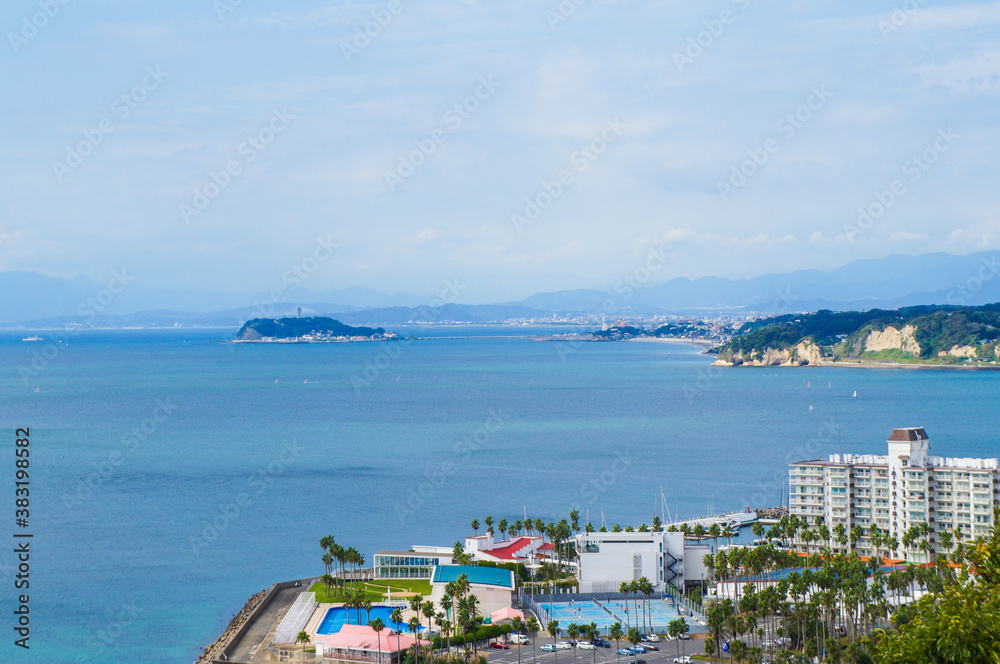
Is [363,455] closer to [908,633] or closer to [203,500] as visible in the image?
[203,500]

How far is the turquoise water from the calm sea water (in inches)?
154

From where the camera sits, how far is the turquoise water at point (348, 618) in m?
26.5

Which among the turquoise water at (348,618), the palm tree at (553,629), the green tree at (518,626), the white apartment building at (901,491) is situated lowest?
the palm tree at (553,629)

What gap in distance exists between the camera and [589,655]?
81.1 ft

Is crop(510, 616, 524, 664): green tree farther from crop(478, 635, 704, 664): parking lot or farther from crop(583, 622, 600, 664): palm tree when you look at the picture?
crop(583, 622, 600, 664): palm tree

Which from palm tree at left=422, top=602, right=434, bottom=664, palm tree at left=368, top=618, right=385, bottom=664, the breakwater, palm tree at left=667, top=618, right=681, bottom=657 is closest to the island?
palm tree at left=667, top=618, right=681, bottom=657

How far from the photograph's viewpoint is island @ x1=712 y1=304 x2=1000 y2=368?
133m

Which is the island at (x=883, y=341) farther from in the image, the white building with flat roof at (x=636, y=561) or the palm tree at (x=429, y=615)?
the palm tree at (x=429, y=615)

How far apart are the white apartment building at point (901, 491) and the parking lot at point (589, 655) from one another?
37.5ft

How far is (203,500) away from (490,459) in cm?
1713

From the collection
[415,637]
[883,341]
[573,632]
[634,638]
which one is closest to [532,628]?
[573,632]

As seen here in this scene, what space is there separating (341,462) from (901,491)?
32878 mm

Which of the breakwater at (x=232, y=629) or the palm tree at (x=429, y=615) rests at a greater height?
the palm tree at (x=429, y=615)

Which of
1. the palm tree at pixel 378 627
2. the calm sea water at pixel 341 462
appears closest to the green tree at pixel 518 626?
the palm tree at pixel 378 627
